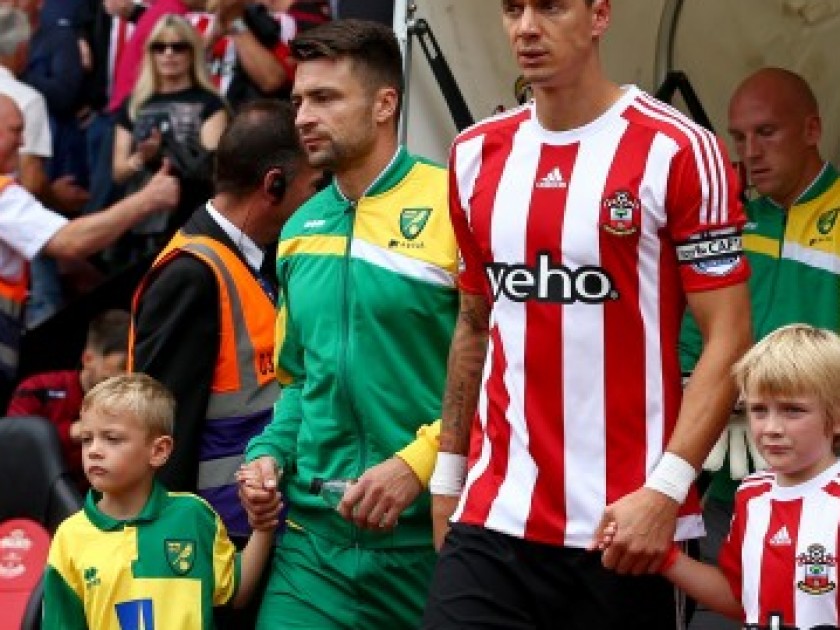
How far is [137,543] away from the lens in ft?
21.3

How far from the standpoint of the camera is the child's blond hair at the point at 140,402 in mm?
6527

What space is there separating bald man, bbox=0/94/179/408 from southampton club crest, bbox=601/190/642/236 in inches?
174

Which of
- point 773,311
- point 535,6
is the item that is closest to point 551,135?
point 535,6

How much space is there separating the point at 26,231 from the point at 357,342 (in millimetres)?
3304

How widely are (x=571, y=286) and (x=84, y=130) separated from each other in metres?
6.88

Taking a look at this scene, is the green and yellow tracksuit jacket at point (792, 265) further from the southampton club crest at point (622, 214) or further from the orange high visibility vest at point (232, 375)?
the southampton club crest at point (622, 214)

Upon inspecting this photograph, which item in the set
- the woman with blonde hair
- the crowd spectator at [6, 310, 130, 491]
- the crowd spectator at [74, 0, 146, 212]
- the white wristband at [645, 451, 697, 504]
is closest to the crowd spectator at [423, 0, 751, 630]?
the white wristband at [645, 451, 697, 504]

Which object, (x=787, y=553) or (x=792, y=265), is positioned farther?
(x=792, y=265)

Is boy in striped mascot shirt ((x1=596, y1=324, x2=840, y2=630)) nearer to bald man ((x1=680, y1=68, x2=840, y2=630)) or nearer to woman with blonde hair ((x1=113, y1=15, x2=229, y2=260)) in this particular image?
bald man ((x1=680, y1=68, x2=840, y2=630))

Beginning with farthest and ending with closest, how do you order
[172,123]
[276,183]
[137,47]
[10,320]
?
[137,47], [172,123], [10,320], [276,183]

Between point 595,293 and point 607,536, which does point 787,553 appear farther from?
point 595,293

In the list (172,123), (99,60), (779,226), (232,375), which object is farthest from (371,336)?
(99,60)

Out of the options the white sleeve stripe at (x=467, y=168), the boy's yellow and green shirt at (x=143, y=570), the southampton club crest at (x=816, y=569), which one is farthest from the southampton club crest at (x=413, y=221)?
the southampton club crest at (x=816, y=569)

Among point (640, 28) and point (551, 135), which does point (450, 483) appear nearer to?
point (551, 135)
